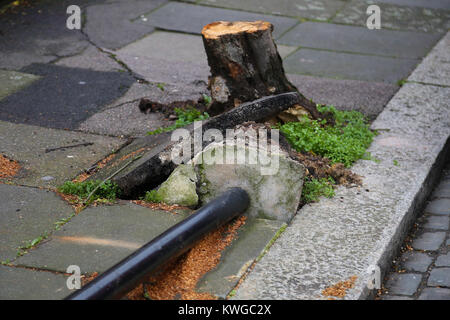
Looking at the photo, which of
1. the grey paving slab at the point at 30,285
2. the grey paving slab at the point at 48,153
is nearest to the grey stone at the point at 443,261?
the grey paving slab at the point at 30,285

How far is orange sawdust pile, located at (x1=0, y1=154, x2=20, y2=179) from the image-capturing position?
158 inches

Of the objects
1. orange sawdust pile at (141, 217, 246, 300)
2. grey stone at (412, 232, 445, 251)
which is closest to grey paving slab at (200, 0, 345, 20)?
grey stone at (412, 232, 445, 251)

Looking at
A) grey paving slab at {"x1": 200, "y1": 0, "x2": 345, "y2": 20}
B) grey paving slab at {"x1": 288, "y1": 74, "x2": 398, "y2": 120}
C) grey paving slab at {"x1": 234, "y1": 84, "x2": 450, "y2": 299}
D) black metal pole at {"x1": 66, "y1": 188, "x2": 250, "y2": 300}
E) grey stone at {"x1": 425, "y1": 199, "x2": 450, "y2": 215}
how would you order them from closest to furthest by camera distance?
black metal pole at {"x1": 66, "y1": 188, "x2": 250, "y2": 300} < grey paving slab at {"x1": 234, "y1": 84, "x2": 450, "y2": 299} < grey stone at {"x1": 425, "y1": 199, "x2": 450, "y2": 215} < grey paving slab at {"x1": 288, "y1": 74, "x2": 398, "y2": 120} < grey paving slab at {"x1": 200, "y1": 0, "x2": 345, "y2": 20}

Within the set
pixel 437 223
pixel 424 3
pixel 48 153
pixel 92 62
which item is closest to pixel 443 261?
pixel 437 223

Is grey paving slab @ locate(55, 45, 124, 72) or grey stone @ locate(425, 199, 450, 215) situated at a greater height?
grey paving slab @ locate(55, 45, 124, 72)

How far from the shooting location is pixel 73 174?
404cm

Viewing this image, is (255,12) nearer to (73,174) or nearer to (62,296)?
(73,174)

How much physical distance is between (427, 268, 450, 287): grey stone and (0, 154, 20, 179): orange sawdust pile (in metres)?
2.66

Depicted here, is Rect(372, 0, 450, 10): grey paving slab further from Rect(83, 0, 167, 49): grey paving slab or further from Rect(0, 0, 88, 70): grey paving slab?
Rect(0, 0, 88, 70): grey paving slab

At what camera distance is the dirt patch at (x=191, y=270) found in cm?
277

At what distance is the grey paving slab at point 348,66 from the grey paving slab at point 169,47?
100 cm

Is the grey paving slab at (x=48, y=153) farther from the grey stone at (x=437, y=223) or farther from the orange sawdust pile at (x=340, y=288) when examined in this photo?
the grey stone at (x=437, y=223)
